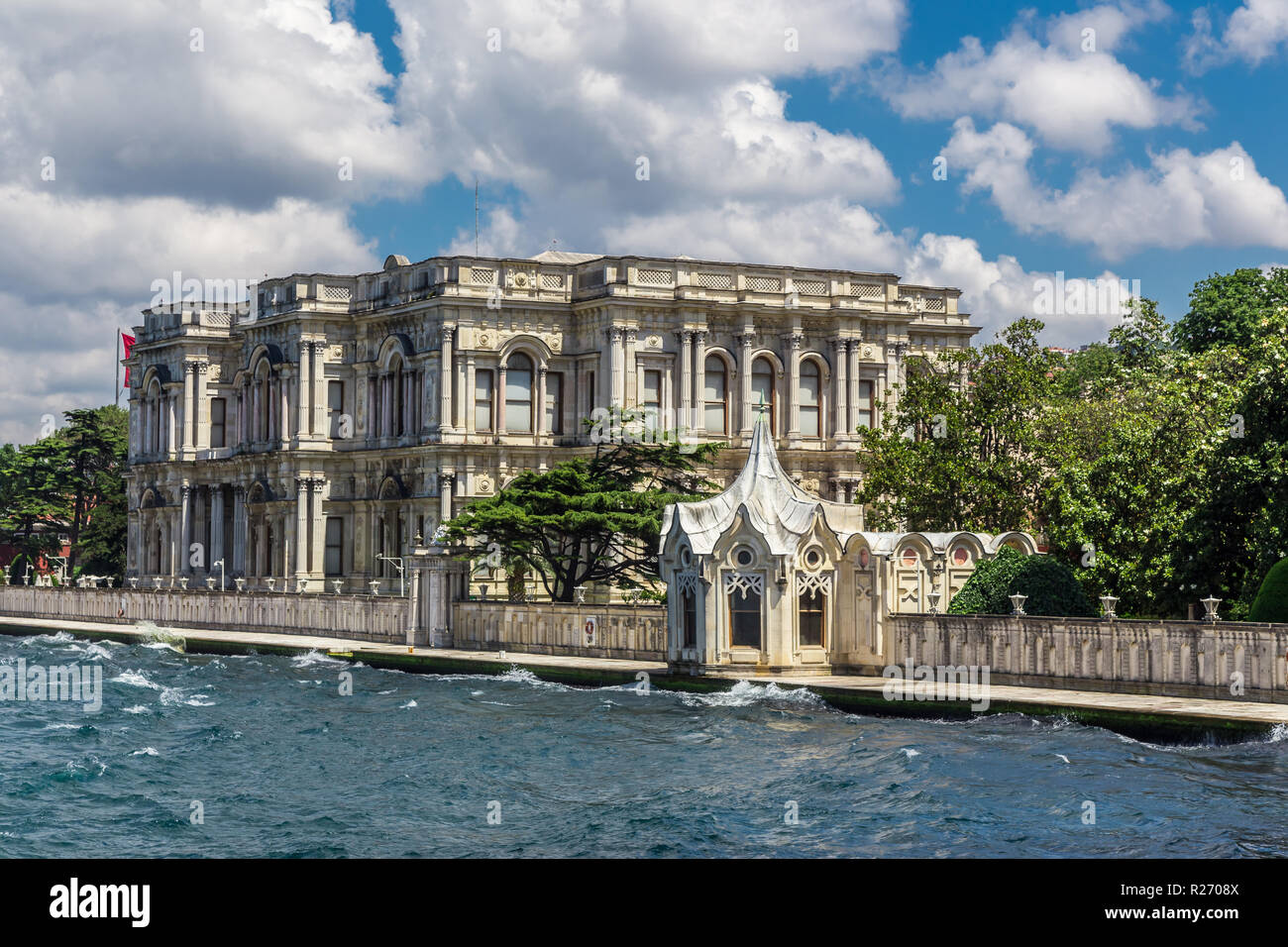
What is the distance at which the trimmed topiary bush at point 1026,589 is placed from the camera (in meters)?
31.2

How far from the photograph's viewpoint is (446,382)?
56.5 m

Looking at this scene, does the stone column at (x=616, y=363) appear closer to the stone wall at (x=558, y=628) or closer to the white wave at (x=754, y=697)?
the stone wall at (x=558, y=628)

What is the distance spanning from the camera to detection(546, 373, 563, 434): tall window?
2282 inches

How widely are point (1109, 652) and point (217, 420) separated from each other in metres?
50.8

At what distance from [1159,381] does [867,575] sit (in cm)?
1385

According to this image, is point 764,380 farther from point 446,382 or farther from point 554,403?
point 446,382

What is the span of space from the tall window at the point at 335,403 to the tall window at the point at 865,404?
1893 cm

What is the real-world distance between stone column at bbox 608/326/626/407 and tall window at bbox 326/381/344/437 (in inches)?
473

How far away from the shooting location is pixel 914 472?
42812 millimetres

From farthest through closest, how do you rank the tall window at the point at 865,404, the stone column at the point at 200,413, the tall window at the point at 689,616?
1. the stone column at the point at 200,413
2. the tall window at the point at 865,404
3. the tall window at the point at 689,616

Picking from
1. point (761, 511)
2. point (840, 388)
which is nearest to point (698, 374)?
point (840, 388)

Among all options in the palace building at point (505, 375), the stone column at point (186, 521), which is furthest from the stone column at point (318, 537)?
the stone column at point (186, 521)
